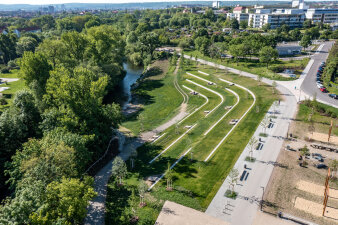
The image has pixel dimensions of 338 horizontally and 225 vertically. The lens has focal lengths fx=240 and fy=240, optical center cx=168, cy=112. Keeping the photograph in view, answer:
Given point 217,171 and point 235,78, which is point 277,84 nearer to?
point 235,78

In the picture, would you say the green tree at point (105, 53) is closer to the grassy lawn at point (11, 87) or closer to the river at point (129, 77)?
the river at point (129, 77)

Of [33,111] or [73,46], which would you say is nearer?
[33,111]

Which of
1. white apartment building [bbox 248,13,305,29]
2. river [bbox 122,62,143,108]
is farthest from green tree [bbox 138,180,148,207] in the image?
white apartment building [bbox 248,13,305,29]

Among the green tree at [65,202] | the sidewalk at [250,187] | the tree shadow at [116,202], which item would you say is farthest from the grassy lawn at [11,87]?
the sidewalk at [250,187]

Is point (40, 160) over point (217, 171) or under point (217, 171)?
over

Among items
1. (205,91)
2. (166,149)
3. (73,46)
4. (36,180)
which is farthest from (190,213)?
(73,46)

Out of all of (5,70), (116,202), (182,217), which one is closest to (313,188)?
(182,217)
